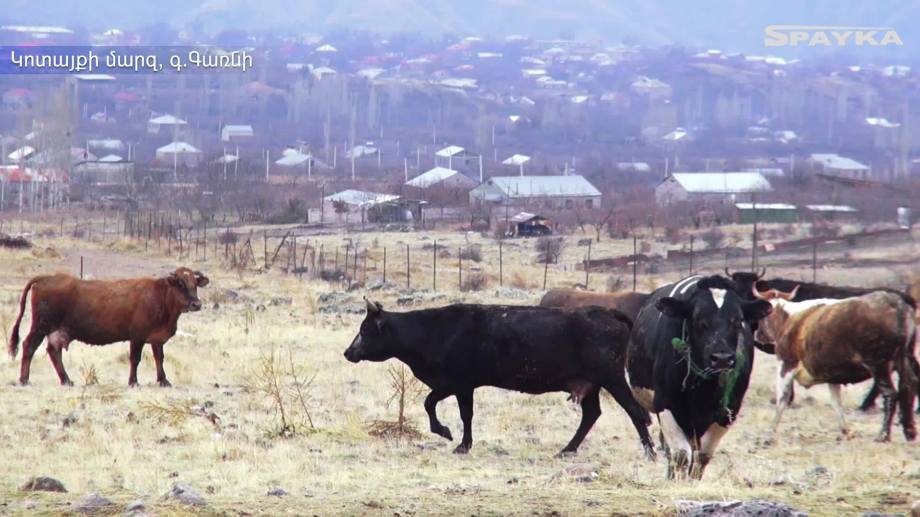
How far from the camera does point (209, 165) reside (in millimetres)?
120438

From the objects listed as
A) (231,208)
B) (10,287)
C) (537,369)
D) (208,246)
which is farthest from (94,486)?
(231,208)

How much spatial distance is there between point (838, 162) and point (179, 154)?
52.9 metres

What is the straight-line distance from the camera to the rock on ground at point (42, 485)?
11.7 metres

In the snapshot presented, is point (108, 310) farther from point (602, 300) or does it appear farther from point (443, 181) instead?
point (443, 181)

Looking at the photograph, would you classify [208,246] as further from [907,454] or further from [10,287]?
[907,454]

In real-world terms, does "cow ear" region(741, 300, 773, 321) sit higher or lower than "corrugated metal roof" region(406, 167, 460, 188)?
higher

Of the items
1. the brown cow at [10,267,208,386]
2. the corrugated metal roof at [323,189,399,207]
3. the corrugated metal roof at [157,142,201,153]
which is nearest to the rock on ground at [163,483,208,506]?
the brown cow at [10,267,208,386]

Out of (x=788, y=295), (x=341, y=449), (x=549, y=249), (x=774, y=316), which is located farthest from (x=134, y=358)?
(x=549, y=249)

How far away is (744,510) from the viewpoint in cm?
967

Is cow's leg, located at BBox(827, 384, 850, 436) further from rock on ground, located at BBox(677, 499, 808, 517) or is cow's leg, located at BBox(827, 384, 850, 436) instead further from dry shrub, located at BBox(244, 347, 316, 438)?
rock on ground, located at BBox(677, 499, 808, 517)

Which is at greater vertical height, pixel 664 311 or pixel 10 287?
pixel 664 311

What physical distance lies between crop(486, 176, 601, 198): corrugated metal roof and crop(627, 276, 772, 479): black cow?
80334 millimetres

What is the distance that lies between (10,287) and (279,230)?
32083 mm

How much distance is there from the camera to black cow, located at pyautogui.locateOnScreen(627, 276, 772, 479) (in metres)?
12.2
